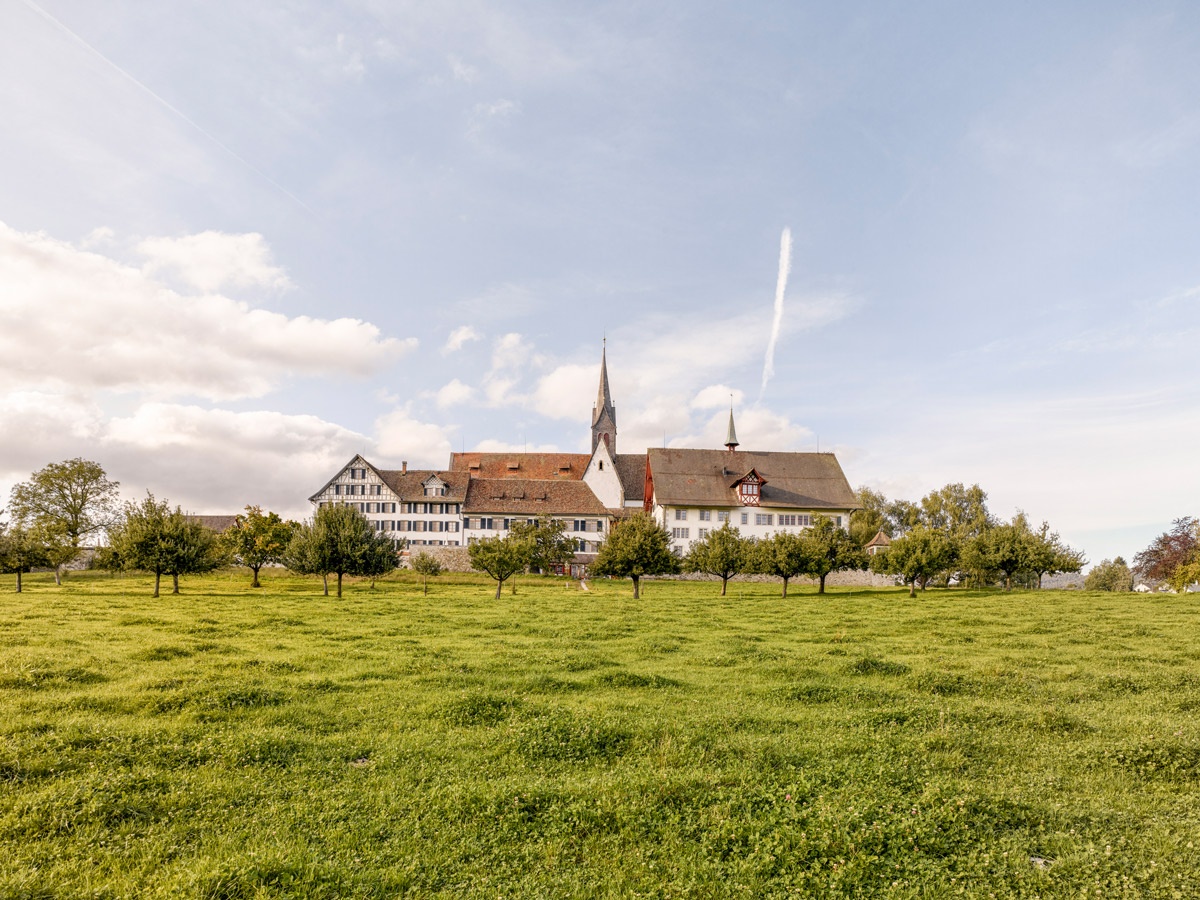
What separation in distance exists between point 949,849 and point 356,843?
803 cm

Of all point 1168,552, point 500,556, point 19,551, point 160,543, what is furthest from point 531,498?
point 1168,552

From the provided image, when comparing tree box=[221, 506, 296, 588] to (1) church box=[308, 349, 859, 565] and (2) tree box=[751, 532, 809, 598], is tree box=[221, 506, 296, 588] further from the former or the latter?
(2) tree box=[751, 532, 809, 598]

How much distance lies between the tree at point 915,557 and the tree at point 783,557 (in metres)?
8.63

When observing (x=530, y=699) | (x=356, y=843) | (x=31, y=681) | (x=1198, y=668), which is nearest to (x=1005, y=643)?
(x=1198, y=668)

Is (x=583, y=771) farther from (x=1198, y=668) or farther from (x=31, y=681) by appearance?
(x=1198, y=668)

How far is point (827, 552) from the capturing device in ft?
212

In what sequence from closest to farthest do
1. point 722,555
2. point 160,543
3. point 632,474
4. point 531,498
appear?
point 160,543 → point 722,555 → point 531,498 → point 632,474

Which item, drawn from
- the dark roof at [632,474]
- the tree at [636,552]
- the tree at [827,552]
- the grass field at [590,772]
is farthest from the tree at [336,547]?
the dark roof at [632,474]

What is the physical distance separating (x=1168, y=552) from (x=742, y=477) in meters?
49.4

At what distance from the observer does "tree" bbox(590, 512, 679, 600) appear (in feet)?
191

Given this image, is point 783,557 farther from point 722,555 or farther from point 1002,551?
point 1002,551

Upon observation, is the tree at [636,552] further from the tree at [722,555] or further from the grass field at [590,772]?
the grass field at [590,772]

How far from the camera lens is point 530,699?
1619 cm

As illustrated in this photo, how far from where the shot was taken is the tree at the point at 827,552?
6147 cm
